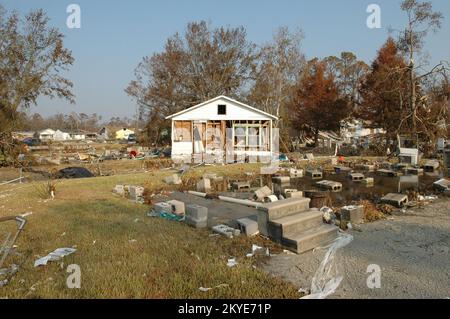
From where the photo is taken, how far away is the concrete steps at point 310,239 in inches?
228

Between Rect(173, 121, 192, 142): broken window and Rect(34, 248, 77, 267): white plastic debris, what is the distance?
19.3 m

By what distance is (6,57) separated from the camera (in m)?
29.9

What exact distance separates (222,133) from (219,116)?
56.2 inches

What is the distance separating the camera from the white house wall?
24000mm

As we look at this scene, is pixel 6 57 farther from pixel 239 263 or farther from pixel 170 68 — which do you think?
pixel 239 263

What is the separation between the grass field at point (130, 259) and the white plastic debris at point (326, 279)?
28cm

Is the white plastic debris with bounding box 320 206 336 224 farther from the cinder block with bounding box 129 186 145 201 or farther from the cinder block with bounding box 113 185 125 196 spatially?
the cinder block with bounding box 113 185 125 196

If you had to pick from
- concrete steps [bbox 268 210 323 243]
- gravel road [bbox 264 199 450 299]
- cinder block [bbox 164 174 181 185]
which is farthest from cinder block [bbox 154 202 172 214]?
cinder block [bbox 164 174 181 185]

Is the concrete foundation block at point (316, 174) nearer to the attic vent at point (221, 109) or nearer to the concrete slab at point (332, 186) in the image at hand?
the concrete slab at point (332, 186)

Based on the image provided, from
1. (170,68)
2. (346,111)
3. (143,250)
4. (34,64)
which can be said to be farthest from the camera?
(170,68)

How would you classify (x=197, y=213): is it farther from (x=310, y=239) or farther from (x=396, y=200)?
(x=396, y=200)

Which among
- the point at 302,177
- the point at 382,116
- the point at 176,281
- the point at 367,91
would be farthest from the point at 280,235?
the point at 367,91

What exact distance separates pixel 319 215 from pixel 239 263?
2.30m

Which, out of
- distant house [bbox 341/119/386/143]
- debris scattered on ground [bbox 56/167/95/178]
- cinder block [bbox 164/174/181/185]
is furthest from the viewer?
distant house [bbox 341/119/386/143]
